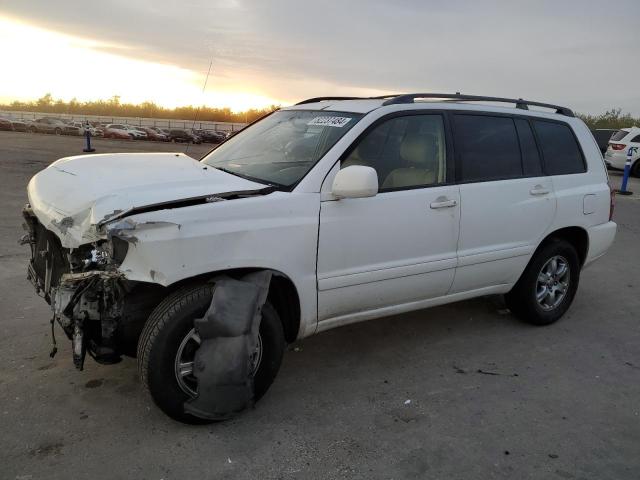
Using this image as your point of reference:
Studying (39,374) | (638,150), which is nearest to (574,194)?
(39,374)

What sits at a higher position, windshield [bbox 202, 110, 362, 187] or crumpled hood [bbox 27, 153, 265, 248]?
windshield [bbox 202, 110, 362, 187]

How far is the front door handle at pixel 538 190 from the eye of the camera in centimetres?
425

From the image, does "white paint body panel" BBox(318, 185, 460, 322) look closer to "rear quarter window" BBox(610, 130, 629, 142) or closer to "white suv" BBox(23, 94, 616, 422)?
"white suv" BBox(23, 94, 616, 422)

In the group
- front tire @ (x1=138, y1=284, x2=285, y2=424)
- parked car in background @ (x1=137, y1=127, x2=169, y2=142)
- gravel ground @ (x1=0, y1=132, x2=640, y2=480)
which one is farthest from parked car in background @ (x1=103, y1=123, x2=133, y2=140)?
front tire @ (x1=138, y1=284, x2=285, y2=424)

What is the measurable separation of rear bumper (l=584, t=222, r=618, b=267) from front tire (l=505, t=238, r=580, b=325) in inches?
7.2

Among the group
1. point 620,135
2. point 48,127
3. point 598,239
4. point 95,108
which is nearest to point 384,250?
point 598,239

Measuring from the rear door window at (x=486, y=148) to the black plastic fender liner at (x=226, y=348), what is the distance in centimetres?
189

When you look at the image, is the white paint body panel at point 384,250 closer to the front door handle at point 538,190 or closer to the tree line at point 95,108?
the front door handle at point 538,190

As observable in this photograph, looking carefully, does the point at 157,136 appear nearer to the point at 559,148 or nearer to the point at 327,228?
the point at 559,148

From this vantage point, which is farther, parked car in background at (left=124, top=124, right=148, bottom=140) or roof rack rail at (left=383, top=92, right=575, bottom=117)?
parked car in background at (left=124, top=124, right=148, bottom=140)

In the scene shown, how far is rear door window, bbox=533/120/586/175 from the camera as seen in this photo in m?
4.50

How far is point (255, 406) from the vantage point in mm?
3225

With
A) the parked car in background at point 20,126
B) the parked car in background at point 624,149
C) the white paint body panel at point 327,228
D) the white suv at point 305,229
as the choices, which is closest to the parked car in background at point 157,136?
the parked car in background at point 20,126

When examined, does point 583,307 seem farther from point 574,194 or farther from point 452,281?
point 452,281
